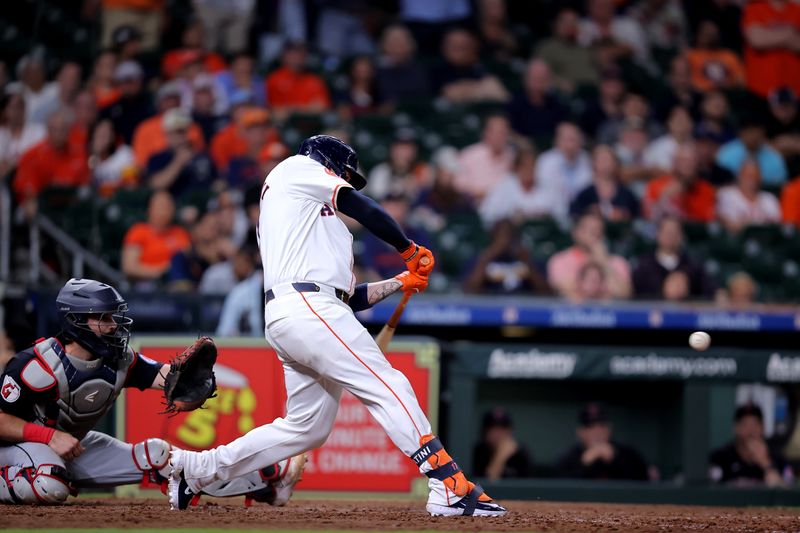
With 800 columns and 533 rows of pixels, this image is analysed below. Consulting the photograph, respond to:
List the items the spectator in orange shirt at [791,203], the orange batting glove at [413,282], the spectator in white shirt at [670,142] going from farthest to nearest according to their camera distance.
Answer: the spectator in white shirt at [670,142], the spectator in orange shirt at [791,203], the orange batting glove at [413,282]

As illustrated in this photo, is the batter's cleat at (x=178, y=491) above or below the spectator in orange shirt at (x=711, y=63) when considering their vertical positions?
below

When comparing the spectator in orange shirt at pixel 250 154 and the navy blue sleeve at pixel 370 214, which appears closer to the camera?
the navy blue sleeve at pixel 370 214

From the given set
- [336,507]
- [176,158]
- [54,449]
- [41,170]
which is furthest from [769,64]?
[54,449]

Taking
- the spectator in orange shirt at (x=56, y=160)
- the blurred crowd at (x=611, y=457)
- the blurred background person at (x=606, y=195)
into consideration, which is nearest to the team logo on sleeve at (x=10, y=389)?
the blurred crowd at (x=611, y=457)

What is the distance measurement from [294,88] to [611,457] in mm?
4945

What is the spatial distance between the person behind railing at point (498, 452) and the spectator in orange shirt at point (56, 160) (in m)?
3.94

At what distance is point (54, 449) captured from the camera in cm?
531

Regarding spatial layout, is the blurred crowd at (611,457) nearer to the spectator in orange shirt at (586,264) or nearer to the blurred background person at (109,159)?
the spectator in orange shirt at (586,264)

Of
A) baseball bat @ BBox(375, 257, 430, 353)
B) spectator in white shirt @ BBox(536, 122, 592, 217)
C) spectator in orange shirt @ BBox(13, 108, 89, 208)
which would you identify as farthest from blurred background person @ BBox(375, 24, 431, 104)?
baseball bat @ BBox(375, 257, 430, 353)

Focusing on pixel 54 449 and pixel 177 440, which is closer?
pixel 54 449

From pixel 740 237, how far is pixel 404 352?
4006 mm

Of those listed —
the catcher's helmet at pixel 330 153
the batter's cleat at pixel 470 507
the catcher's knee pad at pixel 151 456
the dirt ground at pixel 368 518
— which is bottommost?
the dirt ground at pixel 368 518

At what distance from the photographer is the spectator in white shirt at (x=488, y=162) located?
1061 centimetres

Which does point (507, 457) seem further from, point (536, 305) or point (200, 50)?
point (200, 50)
